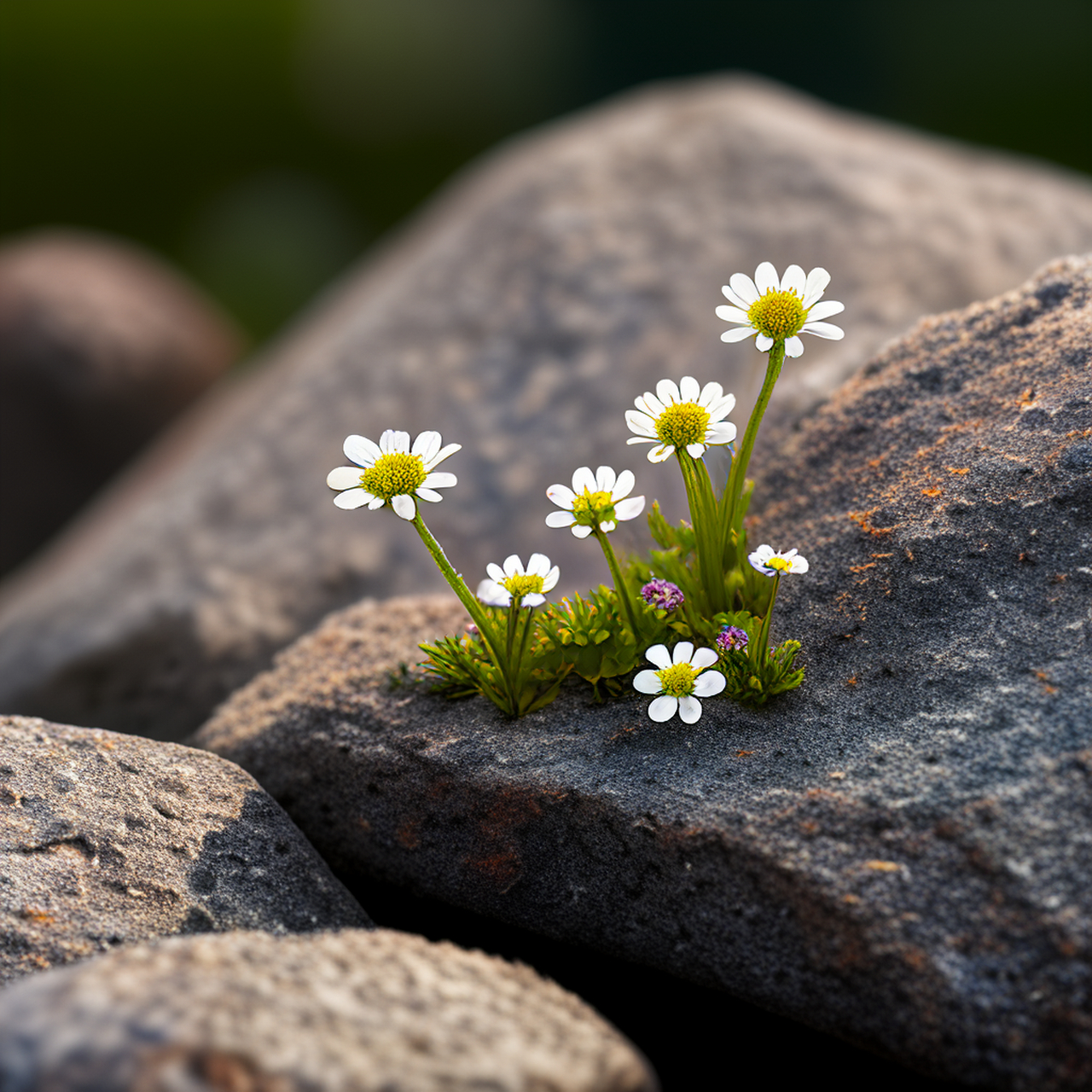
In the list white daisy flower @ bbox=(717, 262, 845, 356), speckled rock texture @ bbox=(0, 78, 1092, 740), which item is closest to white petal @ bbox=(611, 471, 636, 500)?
white daisy flower @ bbox=(717, 262, 845, 356)

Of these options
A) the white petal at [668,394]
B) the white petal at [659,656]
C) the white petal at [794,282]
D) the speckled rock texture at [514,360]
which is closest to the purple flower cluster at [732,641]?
the white petal at [659,656]

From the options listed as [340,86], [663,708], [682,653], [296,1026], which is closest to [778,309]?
[682,653]

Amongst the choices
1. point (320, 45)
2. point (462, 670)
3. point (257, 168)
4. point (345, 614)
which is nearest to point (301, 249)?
point (257, 168)

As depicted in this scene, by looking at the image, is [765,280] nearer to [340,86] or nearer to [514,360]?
[514,360]

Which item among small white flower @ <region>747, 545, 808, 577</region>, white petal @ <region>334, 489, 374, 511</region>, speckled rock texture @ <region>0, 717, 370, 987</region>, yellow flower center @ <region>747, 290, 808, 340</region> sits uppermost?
yellow flower center @ <region>747, 290, 808, 340</region>

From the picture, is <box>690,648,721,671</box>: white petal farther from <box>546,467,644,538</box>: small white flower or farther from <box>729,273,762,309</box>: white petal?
<box>729,273,762,309</box>: white petal

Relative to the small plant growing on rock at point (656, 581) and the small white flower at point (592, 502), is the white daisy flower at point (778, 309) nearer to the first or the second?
the small plant growing on rock at point (656, 581)
